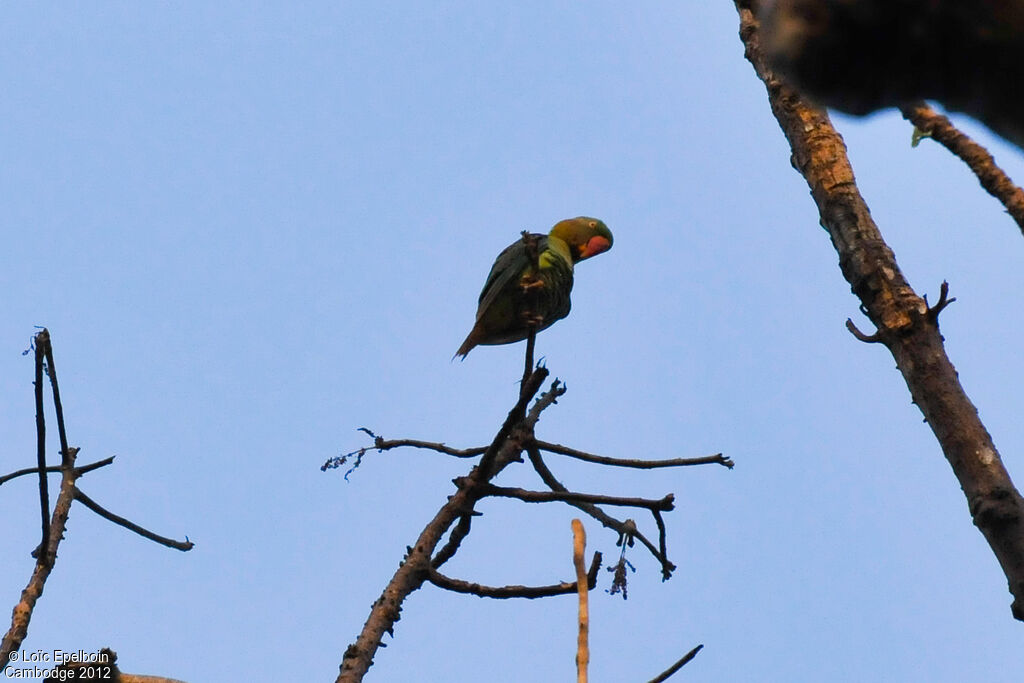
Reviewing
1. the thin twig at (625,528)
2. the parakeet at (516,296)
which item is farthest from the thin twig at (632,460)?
the parakeet at (516,296)

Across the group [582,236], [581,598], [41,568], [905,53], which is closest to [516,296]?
[582,236]

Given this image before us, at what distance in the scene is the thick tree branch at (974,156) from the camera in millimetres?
2420

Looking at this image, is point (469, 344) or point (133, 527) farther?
point (469, 344)

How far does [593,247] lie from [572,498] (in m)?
4.99

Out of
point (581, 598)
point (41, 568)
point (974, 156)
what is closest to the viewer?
point (581, 598)

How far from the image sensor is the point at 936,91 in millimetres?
708

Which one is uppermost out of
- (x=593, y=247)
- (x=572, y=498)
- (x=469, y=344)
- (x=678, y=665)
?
(x=593, y=247)

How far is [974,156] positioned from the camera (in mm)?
2475

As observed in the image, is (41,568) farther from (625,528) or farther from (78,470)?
(625,528)

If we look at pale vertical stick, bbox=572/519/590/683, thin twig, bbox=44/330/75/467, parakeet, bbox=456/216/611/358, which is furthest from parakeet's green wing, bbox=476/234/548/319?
pale vertical stick, bbox=572/519/590/683

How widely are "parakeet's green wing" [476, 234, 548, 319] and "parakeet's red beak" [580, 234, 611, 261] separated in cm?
93

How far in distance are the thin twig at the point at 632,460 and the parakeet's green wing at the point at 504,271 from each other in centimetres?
296

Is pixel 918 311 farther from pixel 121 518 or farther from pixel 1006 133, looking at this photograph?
pixel 121 518

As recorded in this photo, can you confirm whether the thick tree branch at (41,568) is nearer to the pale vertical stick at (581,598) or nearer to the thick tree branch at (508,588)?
the thick tree branch at (508,588)
